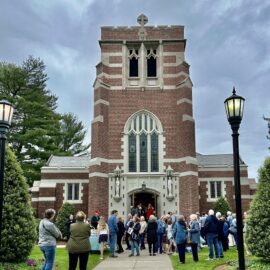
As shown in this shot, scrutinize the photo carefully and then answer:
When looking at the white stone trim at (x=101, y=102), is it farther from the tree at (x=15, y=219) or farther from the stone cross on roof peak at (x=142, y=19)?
the tree at (x=15, y=219)

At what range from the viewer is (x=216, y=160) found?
3325 centimetres

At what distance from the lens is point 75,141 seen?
56469mm

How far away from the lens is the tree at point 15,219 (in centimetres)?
1173

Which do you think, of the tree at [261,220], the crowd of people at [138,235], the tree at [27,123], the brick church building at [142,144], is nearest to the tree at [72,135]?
the tree at [27,123]

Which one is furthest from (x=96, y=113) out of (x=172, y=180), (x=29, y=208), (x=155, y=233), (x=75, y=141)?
(x=75, y=141)

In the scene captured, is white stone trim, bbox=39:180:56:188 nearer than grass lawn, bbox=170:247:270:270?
No

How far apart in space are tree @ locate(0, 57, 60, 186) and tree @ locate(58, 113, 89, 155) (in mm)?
11117

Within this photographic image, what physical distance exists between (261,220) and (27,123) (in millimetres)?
31990

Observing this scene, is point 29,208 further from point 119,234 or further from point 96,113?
point 96,113

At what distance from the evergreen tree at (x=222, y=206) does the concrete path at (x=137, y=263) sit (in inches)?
503

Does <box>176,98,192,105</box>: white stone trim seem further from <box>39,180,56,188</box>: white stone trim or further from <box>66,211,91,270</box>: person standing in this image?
<box>66,211,91,270</box>: person standing

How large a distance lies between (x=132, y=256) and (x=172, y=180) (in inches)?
504

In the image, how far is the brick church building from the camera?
28.6 m

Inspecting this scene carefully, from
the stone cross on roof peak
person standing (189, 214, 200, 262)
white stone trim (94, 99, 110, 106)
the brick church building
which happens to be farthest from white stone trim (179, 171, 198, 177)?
person standing (189, 214, 200, 262)
